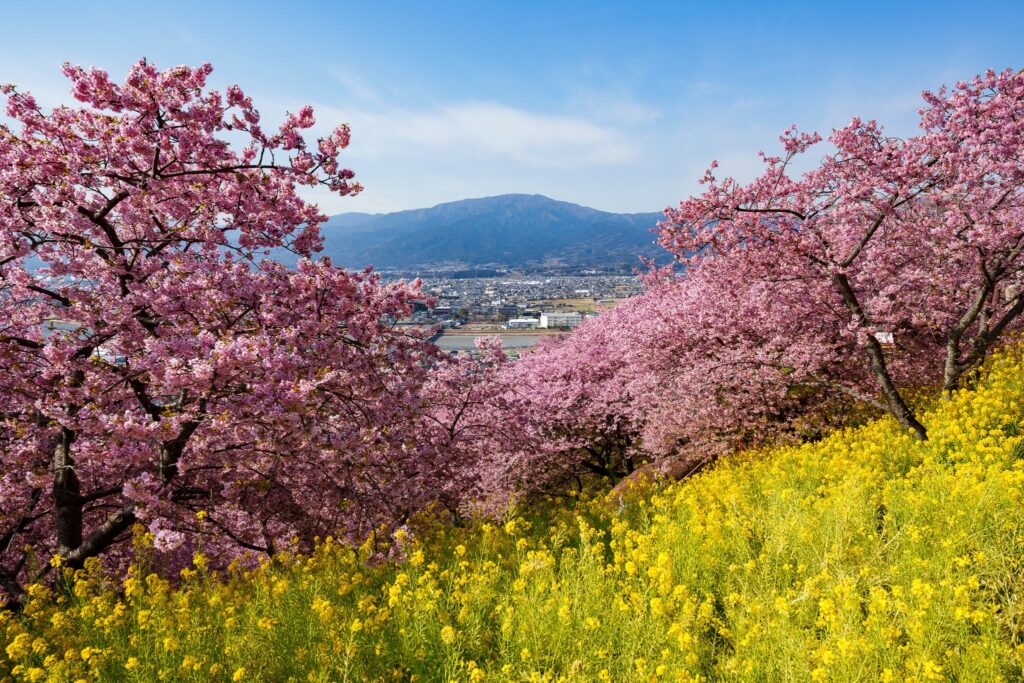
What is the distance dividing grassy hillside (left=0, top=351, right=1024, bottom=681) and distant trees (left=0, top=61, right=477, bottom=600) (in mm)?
1440

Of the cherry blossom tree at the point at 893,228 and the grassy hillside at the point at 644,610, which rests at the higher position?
Answer: the cherry blossom tree at the point at 893,228

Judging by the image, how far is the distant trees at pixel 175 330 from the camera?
6547 millimetres

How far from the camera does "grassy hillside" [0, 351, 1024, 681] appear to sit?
4.03 metres

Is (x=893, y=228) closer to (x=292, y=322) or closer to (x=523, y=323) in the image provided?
(x=292, y=322)

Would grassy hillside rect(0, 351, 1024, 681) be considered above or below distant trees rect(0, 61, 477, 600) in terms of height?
below

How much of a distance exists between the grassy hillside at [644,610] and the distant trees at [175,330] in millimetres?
1440

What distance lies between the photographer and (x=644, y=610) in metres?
4.60

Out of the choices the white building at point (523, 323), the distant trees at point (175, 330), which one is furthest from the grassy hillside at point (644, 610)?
the white building at point (523, 323)

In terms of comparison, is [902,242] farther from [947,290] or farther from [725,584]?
[725,584]

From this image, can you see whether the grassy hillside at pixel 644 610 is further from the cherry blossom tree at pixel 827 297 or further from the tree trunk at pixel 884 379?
the cherry blossom tree at pixel 827 297

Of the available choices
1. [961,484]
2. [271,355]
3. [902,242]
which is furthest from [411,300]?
[902,242]

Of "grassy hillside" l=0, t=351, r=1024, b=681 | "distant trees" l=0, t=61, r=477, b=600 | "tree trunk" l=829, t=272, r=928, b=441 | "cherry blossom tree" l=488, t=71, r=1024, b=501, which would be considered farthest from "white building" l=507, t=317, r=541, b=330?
"grassy hillside" l=0, t=351, r=1024, b=681

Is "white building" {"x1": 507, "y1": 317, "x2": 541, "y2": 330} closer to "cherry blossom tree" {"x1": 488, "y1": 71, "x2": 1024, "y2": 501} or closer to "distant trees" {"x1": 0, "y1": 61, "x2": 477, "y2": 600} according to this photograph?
"cherry blossom tree" {"x1": 488, "y1": 71, "x2": 1024, "y2": 501}

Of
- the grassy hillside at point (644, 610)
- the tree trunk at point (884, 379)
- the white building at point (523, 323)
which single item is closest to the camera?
the grassy hillside at point (644, 610)
